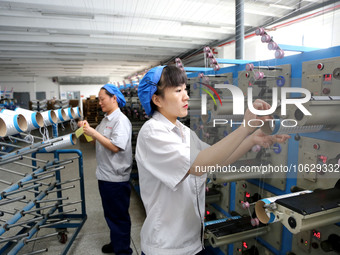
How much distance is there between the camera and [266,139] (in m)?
0.69

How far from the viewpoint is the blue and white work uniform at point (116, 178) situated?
205 cm

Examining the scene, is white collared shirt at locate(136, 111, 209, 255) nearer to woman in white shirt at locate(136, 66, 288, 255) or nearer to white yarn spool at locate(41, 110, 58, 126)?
woman in white shirt at locate(136, 66, 288, 255)

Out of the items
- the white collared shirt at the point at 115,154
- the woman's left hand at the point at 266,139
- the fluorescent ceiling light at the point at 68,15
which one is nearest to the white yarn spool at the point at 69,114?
the white collared shirt at the point at 115,154

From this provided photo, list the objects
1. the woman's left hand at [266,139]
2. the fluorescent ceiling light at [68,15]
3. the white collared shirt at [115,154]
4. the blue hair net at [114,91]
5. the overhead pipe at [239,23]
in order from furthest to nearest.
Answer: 1. the fluorescent ceiling light at [68,15]
2. the blue hair net at [114,91]
3. the white collared shirt at [115,154]
4. the overhead pipe at [239,23]
5. the woman's left hand at [266,139]

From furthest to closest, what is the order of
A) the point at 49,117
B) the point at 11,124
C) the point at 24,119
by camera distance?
the point at 49,117 < the point at 24,119 < the point at 11,124

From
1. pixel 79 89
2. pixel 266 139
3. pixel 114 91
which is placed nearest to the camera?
pixel 266 139

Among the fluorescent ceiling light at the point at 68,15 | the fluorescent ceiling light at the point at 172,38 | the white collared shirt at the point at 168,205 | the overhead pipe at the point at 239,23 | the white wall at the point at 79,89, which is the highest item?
the fluorescent ceiling light at the point at 172,38

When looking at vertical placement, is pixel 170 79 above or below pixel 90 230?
above

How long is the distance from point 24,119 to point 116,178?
0.87 meters

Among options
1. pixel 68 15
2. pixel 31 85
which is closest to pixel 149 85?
pixel 68 15

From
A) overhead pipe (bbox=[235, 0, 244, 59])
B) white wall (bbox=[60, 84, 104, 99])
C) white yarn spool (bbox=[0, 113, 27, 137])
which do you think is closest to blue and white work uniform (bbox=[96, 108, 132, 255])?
white yarn spool (bbox=[0, 113, 27, 137])

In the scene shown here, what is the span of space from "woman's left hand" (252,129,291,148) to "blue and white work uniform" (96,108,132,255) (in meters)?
1.47

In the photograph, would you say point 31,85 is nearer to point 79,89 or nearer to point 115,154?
point 79,89

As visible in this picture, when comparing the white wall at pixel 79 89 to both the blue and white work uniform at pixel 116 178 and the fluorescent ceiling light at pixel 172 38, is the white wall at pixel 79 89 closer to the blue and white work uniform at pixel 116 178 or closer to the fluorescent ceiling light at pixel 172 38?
the fluorescent ceiling light at pixel 172 38
